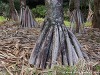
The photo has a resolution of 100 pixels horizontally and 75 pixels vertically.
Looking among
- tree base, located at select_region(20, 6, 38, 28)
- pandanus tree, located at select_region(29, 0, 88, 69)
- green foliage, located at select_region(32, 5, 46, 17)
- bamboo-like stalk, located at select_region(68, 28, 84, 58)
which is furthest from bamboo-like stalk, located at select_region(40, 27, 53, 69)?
green foliage, located at select_region(32, 5, 46, 17)

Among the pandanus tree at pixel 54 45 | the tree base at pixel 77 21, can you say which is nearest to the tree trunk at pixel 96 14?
the tree base at pixel 77 21

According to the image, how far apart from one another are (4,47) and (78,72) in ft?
6.05

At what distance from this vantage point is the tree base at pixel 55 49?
196 inches

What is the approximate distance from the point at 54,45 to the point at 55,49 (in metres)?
0.08

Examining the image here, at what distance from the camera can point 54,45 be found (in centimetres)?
505

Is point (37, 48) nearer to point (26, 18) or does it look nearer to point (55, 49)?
point (55, 49)

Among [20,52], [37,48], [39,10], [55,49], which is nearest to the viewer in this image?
[55,49]

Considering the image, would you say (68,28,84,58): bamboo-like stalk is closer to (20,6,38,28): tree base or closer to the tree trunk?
the tree trunk

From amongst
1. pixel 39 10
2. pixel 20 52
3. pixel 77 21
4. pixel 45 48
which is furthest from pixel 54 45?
pixel 39 10

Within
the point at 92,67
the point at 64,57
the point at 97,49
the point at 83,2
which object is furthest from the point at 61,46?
the point at 83,2

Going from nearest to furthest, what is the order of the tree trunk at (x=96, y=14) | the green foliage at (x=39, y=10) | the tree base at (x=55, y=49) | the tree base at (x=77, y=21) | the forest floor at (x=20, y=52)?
the forest floor at (x=20, y=52), the tree base at (x=55, y=49), the tree base at (x=77, y=21), the tree trunk at (x=96, y=14), the green foliage at (x=39, y=10)

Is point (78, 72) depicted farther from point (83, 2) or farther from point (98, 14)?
point (83, 2)

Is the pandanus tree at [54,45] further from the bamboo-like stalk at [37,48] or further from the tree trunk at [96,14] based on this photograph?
the tree trunk at [96,14]

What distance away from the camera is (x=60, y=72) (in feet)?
14.8
